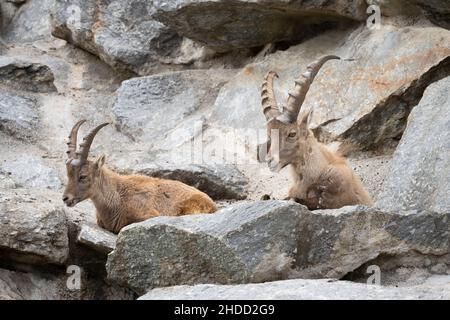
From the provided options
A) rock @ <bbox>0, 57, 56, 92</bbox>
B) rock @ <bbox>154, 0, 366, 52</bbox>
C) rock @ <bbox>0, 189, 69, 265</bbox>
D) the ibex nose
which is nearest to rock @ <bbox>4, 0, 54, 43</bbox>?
rock @ <bbox>0, 57, 56, 92</bbox>

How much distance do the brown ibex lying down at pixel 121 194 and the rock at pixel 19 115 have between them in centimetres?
221

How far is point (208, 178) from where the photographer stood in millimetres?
11578

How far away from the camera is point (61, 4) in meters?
14.6

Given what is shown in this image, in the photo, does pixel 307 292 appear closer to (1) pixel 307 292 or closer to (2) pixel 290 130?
(1) pixel 307 292

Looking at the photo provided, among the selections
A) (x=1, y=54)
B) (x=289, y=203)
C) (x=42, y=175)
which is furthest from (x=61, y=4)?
(x=289, y=203)

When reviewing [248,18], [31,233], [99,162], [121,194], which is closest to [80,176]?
[99,162]

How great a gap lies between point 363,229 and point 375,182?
3.18 m

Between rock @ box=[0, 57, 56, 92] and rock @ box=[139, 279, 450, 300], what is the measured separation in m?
7.11

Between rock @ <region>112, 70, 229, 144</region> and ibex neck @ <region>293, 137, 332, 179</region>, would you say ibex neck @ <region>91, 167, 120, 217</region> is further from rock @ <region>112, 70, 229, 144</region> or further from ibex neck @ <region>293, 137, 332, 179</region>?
rock @ <region>112, 70, 229, 144</region>

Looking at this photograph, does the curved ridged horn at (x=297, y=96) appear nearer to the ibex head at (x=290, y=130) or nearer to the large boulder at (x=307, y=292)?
the ibex head at (x=290, y=130)

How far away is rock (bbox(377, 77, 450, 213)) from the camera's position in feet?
29.5

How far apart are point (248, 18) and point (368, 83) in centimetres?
196

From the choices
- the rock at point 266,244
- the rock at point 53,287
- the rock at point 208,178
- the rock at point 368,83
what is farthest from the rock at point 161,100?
the rock at point 266,244
